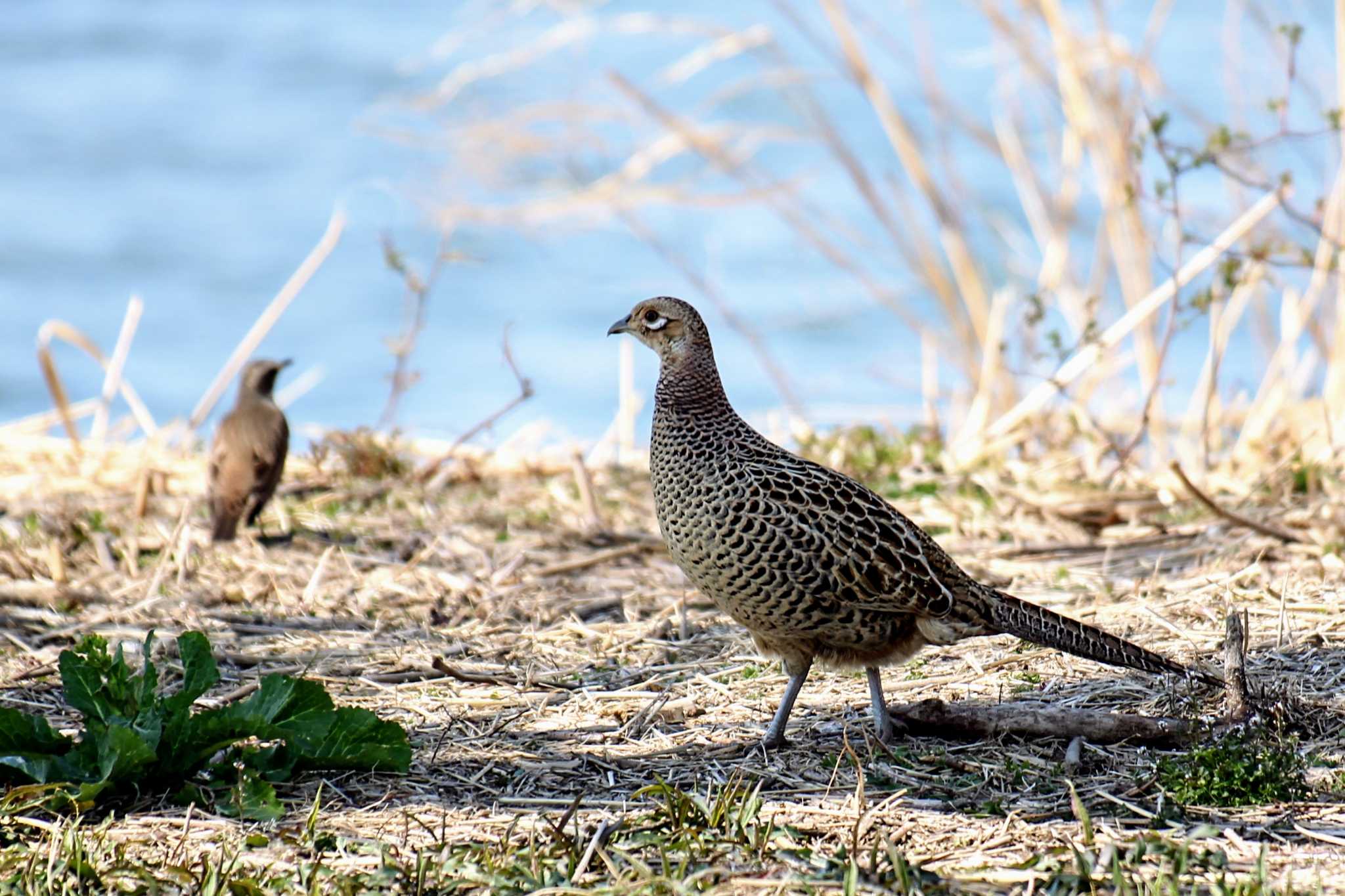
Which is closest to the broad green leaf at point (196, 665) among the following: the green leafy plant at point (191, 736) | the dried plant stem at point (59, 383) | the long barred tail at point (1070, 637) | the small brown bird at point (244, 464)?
the green leafy plant at point (191, 736)

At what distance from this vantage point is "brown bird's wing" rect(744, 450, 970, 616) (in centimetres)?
405

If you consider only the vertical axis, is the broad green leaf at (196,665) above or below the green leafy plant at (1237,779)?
above

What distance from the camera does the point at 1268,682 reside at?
4.16 m

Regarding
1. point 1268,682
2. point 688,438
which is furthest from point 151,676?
point 1268,682

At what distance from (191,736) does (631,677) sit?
1.50 meters

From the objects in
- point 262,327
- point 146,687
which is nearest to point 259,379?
point 262,327

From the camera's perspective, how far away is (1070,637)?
160 inches

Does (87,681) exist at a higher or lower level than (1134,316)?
lower

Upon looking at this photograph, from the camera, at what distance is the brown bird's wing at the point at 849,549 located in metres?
4.05

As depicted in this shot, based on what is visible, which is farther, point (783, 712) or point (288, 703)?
point (783, 712)

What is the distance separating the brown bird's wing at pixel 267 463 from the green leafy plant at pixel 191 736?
10.6 feet

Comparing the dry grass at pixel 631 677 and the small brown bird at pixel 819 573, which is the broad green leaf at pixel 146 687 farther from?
the small brown bird at pixel 819 573

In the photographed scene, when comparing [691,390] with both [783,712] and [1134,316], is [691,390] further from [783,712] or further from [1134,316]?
[1134,316]

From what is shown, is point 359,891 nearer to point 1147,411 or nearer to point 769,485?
point 769,485
